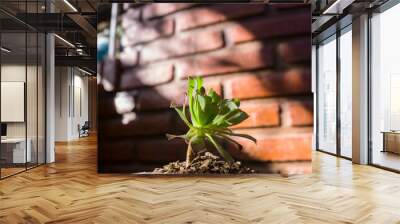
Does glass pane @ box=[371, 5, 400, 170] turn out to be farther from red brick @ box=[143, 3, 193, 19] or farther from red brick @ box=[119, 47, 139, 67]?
red brick @ box=[119, 47, 139, 67]

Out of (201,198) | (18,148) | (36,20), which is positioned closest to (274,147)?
(201,198)

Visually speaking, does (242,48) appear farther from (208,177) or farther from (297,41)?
(208,177)

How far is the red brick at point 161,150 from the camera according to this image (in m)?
6.38

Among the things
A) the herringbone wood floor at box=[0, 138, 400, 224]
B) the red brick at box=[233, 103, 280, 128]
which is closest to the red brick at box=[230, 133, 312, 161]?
the red brick at box=[233, 103, 280, 128]

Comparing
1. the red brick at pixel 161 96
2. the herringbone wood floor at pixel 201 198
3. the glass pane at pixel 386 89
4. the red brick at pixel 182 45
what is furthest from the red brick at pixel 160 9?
the glass pane at pixel 386 89

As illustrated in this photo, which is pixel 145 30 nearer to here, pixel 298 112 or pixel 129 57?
pixel 129 57

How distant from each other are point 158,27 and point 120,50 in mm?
702

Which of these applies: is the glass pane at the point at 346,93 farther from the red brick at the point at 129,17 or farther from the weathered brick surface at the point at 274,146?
the red brick at the point at 129,17

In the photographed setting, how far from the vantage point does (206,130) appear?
6258mm

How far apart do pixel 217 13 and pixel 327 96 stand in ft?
16.7

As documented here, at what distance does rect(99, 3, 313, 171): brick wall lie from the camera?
6336mm

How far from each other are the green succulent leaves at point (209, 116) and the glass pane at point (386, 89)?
2544 mm

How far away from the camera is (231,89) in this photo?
6.35 meters

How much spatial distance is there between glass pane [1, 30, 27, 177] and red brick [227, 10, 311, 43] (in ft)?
11.3
